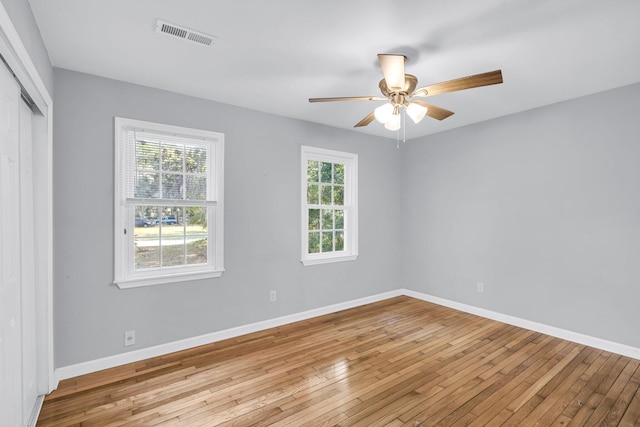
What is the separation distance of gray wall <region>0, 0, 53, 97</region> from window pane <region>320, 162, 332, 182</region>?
2.86 meters

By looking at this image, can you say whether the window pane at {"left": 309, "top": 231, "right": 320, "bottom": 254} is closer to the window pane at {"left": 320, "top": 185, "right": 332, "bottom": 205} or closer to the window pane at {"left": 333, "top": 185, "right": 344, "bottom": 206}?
the window pane at {"left": 320, "top": 185, "right": 332, "bottom": 205}

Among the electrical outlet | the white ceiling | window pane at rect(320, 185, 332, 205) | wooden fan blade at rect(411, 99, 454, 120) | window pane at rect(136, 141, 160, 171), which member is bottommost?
the electrical outlet

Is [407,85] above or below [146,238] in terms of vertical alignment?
above

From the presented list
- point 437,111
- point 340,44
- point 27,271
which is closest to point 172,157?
point 27,271

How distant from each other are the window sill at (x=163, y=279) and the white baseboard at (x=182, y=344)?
0.59 m

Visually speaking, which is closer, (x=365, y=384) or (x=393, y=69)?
(x=393, y=69)

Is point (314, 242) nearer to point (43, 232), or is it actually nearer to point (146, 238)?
point (146, 238)

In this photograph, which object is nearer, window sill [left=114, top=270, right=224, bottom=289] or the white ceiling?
the white ceiling

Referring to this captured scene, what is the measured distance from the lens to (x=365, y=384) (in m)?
2.52

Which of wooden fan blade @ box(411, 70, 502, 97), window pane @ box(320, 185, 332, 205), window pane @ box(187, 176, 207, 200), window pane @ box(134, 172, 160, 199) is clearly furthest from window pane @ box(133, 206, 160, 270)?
wooden fan blade @ box(411, 70, 502, 97)

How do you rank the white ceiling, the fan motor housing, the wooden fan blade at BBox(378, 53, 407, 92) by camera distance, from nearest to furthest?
the white ceiling < the wooden fan blade at BBox(378, 53, 407, 92) < the fan motor housing

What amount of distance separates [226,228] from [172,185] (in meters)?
0.68

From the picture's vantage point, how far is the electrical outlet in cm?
288

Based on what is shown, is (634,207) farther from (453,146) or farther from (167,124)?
(167,124)
